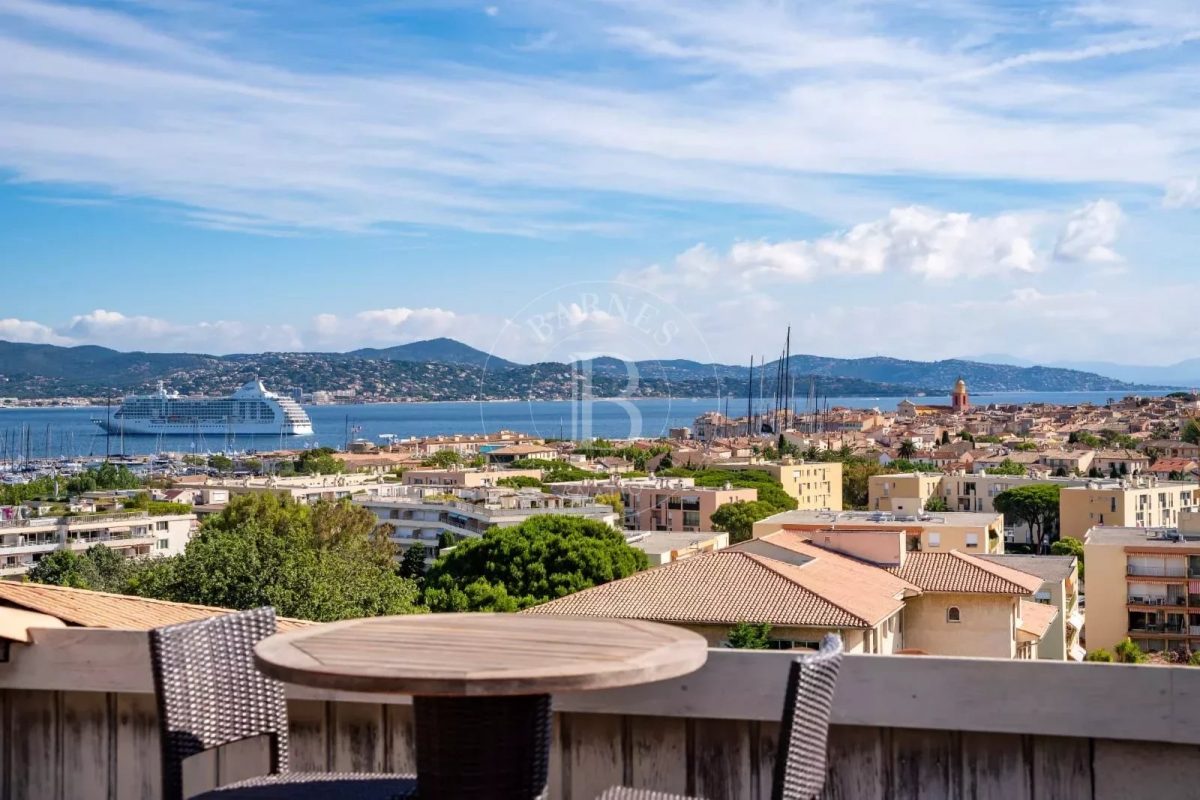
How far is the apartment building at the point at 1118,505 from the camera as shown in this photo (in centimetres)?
4653

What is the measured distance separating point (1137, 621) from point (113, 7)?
25.3 metres

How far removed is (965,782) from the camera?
90.7 inches

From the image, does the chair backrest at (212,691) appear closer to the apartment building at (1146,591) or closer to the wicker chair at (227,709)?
the wicker chair at (227,709)

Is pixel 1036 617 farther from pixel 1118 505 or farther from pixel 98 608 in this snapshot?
pixel 1118 505

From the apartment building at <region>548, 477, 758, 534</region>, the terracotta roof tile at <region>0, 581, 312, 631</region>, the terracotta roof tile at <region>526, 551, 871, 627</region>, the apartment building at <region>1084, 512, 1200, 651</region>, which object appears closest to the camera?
the terracotta roof tile at <region>0, 581, 312, 631</region>

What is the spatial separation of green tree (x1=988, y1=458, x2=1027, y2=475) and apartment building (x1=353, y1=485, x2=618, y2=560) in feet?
97.1

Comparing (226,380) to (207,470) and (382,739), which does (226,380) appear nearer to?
(207,470)

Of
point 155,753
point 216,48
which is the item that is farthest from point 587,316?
point 155,753

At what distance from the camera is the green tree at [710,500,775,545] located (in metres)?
44.0

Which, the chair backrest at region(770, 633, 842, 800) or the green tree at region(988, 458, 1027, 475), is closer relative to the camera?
the chair backrest at region(770, 633, 842, 800)

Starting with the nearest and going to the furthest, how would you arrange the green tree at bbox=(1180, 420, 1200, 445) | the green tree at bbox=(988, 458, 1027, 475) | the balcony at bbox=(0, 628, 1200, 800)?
the balcony at bbox=(0, 628, 1200, 800)
the green tree at bbox=(988, 458, 1027, 475)
the green tree at bbox=(1180, 420, 1200, 445)

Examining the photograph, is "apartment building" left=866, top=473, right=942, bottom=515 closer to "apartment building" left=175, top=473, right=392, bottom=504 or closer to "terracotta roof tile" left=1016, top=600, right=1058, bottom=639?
"apartment building" left=175, top=473, right=392, bottom=504

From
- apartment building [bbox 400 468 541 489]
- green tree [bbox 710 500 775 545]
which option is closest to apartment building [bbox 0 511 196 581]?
green tree [bbox 710 500 775 545]

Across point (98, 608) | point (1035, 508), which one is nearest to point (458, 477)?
point (1035, 508)
